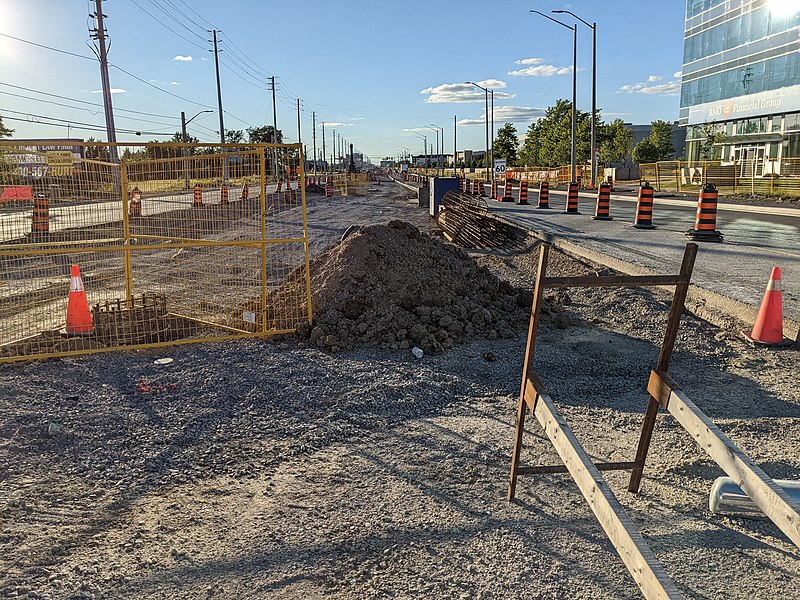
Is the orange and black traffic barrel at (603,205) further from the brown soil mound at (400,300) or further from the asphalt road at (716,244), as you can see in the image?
the brown soil mound at (400,300)

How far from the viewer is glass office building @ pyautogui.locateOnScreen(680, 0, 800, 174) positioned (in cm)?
4834

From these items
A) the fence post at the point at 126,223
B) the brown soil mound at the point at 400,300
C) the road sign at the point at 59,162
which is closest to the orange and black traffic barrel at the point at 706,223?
the brown soil mound at the point at 400,300

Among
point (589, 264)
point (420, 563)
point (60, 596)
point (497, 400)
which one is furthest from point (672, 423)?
point (589, 264)

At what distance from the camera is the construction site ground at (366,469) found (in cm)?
314

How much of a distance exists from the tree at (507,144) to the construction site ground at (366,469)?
10618 cm

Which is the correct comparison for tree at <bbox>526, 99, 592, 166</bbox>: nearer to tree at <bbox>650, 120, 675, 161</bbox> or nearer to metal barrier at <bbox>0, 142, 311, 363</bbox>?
tree at <bbox>650, 120, 675, 161</bbox>

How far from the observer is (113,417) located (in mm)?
5145

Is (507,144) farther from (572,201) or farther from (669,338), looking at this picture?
(669,338)

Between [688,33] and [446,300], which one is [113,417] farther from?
[688,33]

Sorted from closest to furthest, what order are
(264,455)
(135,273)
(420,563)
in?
(420,563) < (264,455) < (135,273)

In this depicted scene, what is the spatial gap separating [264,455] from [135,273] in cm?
944

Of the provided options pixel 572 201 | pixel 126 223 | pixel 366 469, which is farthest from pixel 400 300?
pixel 572 201

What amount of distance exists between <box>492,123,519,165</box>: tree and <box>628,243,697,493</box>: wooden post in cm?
10854

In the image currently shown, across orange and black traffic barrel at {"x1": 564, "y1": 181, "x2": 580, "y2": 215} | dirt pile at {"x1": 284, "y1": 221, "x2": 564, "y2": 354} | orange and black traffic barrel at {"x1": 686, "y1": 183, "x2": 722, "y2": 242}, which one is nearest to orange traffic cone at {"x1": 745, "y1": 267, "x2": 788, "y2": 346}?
dirt pile at {"x1": 284, "y1": 221, "x2": 564, "y2": 354}
